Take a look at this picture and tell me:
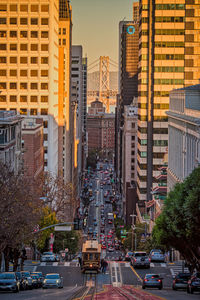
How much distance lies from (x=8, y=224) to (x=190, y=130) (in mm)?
45349

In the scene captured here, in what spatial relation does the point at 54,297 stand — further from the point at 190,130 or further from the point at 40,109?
the point at 40,109

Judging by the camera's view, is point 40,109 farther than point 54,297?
Yes

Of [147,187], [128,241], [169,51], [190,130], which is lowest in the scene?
[128,241]

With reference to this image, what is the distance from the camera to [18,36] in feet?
460

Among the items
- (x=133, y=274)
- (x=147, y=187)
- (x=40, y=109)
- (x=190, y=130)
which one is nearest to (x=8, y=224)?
(x=133, y=274)

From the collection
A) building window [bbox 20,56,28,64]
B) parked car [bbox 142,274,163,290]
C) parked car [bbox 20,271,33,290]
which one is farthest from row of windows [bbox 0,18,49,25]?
parked car [bbox 142,274,163,290]

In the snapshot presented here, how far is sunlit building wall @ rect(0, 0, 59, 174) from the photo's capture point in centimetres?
13962

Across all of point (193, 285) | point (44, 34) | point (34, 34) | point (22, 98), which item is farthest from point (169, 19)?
point (193, 285)

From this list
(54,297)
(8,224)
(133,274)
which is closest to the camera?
(54,297)

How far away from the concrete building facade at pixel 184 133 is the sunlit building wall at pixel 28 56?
81.9 feet

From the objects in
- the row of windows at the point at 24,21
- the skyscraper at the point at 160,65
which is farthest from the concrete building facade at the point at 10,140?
the skyscraper at the point at 160,65

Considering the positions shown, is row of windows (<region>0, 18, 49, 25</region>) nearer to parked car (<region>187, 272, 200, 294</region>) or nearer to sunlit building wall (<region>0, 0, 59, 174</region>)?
sunlit building wall (<region>0, 0, 59, 174</region>)

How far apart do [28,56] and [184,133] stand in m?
43.4

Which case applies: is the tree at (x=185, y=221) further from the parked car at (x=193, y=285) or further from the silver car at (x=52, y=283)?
the silver car at (x=52, y=283)
